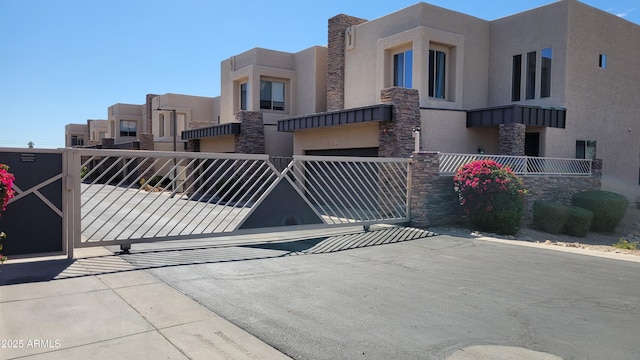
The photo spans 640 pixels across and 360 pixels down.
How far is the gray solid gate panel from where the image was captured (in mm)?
7602

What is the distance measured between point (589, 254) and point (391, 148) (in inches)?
326

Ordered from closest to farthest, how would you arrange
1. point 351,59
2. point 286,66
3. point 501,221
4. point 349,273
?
point 349,273, point 501,221, point 351,59, point 286,66

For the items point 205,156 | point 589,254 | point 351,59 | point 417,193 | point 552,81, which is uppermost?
point 351,59

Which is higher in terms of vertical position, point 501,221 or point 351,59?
point 351,59

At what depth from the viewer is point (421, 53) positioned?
1927 centimetres

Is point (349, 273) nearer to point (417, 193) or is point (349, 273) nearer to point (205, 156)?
point (205, 156)

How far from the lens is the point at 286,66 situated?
28.5m

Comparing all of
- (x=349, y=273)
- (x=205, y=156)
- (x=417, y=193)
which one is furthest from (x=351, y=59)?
(x=349, y=273)

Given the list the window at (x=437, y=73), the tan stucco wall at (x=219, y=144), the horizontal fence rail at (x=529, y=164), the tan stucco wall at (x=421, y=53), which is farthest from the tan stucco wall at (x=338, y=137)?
the tan stucco wall at (x=219, y=144)

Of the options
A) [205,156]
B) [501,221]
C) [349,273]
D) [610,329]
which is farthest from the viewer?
[501,221]

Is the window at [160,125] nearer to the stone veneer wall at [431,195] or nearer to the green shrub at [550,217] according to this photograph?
the stone veneer wall at [431,195]

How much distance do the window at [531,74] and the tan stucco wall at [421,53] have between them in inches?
76.6

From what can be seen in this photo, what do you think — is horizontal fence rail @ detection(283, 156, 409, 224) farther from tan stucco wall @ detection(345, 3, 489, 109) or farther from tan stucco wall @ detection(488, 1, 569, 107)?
tan stucco wall @ detection(488, 1, 569, 107)

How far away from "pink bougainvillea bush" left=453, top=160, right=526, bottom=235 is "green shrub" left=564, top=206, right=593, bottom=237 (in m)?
3.62
